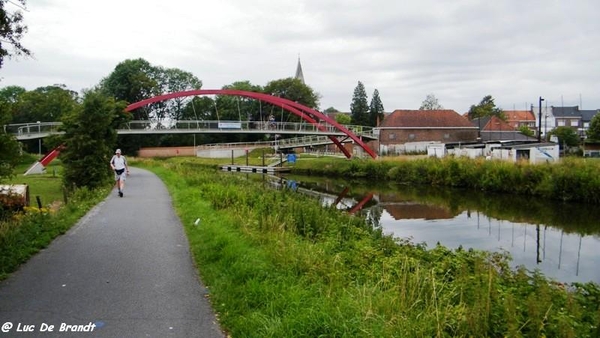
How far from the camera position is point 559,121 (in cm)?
9900

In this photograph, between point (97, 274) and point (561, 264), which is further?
point (561, 264)

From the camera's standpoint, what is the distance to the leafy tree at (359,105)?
270 feet

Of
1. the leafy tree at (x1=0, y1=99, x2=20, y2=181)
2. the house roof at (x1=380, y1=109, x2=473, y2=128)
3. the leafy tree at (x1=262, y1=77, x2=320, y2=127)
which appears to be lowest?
the leafy tree at (x1=0, y1=99, x2=20, y2=181)

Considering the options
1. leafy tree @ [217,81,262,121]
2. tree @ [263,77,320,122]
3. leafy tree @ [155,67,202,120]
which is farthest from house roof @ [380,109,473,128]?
leafy tree @ [155,67,202,120]

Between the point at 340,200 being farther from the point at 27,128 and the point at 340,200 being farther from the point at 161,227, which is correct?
the point at 27,128

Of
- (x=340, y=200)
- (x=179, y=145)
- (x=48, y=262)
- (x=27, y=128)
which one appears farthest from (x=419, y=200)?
(x=179, y=145)

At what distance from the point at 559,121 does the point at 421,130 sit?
5140cm

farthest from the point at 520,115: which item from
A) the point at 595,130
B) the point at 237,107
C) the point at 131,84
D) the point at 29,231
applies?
the point at 29,231

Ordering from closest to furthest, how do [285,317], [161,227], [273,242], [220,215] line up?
[285,317] < [273,242] < [161,227] < [220,215]

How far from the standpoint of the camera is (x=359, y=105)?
82.9 m

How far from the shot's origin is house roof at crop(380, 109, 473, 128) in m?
62.4

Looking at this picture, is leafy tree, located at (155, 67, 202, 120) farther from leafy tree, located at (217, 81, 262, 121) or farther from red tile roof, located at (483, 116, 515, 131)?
red tile roof, located at (483, 116, 515, 131)

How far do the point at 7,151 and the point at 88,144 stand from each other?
41.2 feet

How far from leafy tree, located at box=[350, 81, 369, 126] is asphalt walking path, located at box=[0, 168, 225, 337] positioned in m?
74.1
